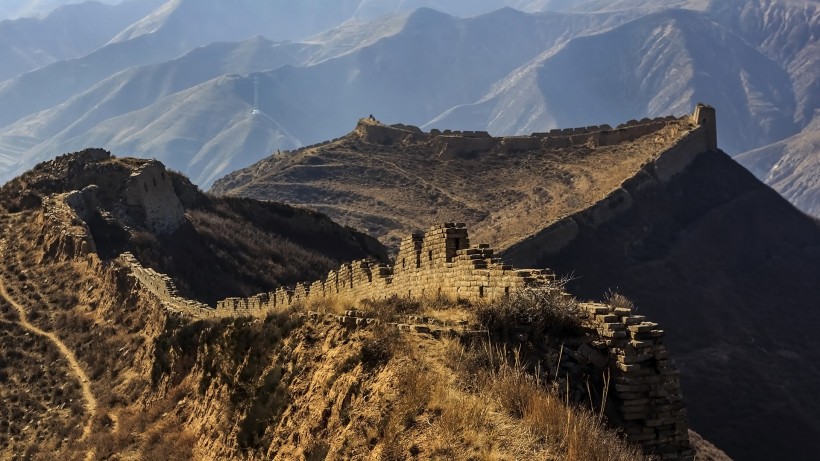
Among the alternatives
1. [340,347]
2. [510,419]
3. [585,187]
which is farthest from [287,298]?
[585,187]

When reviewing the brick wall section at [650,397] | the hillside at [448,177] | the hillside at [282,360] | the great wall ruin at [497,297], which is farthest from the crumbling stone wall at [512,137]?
the brick wall section at [650,397]

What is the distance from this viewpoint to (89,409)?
22.1 metres

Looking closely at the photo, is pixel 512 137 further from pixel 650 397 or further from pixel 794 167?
pixel 794 167

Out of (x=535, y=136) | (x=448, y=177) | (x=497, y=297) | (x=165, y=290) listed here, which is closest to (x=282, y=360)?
(x=497, y=297)

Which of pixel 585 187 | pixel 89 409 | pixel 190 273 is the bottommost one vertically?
pixel 89 409

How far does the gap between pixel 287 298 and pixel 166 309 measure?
179 inches

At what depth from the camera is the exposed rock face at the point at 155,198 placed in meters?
37.9

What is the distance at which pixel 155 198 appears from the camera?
127ft

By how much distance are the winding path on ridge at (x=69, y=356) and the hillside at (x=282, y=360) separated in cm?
7

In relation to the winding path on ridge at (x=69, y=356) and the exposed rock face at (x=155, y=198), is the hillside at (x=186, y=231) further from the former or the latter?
the winding path on ridge at (x=69, y=356)

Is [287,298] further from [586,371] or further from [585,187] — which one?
[585,187]

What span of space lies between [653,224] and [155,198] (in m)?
24.4

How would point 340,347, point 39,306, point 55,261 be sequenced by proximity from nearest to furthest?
point 340,347
point 39,306
point 55,261

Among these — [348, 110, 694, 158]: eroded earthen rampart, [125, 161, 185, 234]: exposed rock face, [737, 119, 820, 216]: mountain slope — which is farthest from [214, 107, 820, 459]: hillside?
[737, 119, 820, 216]: mountain slope
